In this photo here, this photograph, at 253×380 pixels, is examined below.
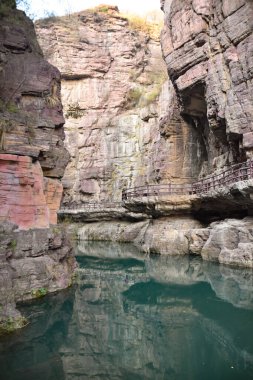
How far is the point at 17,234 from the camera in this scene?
1202 cm

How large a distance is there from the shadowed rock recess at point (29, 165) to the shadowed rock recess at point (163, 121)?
7.86 metres

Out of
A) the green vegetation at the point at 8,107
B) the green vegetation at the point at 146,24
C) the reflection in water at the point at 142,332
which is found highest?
the green vegetation at the point at 146,24

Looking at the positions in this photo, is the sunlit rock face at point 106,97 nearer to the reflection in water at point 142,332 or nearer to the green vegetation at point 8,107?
the reflection in water at point 142,332

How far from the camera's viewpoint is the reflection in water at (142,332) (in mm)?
7551

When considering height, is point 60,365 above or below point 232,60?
below

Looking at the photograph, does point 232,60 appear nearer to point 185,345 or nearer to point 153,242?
point 153,242

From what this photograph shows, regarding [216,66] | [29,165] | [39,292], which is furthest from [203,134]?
[39,292]

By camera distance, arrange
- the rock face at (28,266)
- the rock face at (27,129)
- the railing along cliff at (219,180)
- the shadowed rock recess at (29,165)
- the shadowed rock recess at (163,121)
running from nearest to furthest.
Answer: the rock face at (28,266), the shadowed rock recess at (29,165), the rock face at (27,129), the railing along cliff at (219,180), the shadowed rock recess at (163,121)

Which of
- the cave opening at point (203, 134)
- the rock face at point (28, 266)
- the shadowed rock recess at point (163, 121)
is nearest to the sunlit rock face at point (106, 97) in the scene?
the shadowed rock recess at point (163, 121)

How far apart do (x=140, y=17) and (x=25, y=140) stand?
51929 millimetres

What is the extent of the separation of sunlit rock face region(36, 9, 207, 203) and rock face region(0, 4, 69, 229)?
83.3 feet

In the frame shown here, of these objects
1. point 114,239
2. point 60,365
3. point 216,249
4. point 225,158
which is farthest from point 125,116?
point 60,365

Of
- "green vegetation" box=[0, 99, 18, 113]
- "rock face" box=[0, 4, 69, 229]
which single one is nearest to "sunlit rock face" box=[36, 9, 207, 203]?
"rock face" box=[0, 4, 69, 229]

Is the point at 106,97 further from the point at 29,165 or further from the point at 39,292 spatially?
the point at 39,292
